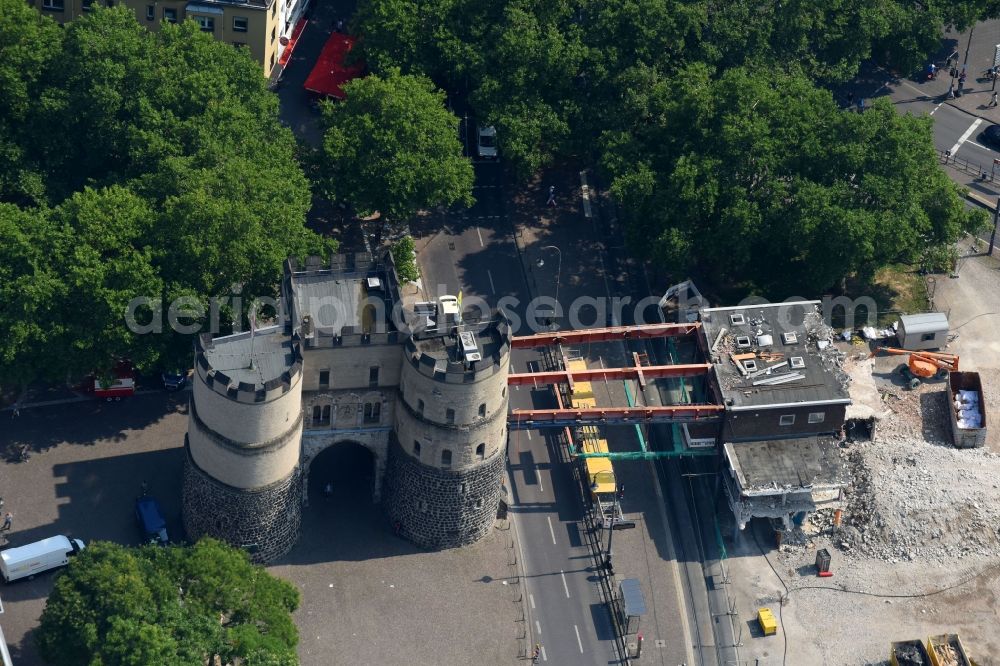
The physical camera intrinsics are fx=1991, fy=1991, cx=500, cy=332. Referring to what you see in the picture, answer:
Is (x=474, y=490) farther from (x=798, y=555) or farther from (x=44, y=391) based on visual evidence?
(x=44, y=391)

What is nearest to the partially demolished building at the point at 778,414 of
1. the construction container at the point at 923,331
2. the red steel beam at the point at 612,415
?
the red steel beam at the point at 612,415

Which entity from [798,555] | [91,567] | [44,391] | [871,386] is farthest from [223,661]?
[871,386]

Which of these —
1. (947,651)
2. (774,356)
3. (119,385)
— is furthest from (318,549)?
(947,651)

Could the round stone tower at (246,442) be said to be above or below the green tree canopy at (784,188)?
below

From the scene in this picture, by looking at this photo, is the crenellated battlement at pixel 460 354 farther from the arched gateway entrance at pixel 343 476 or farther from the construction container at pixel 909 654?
the construction container at pixel 909 654

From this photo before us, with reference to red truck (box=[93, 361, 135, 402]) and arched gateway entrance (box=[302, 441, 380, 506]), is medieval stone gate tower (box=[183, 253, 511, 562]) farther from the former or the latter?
red truck (box=[93, 361, 135, 402])
